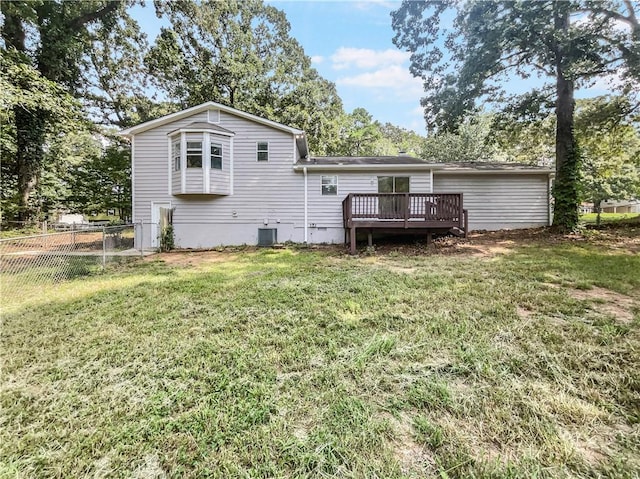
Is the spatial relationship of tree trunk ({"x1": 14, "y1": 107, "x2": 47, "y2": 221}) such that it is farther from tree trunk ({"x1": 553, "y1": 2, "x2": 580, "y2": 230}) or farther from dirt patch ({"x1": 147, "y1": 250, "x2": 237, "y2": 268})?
tree trunk ({"x1": 553, "y1": 2, "x2": 580, "y2": 230})

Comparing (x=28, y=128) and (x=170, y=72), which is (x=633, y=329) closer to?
(x=28, y=128)

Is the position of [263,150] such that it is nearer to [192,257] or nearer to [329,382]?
[192,257]

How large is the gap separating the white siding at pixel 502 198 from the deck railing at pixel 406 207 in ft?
12.5

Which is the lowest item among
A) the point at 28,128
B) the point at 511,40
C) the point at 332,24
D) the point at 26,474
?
the point at 26,474

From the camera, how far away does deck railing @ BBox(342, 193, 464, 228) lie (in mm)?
8945

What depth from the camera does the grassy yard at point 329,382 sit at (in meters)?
1.82

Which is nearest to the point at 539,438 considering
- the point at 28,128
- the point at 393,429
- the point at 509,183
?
the point at 393,429

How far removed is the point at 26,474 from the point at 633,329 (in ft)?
18.3

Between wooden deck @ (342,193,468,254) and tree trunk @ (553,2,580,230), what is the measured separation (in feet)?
14.1

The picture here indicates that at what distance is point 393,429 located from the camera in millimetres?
2031

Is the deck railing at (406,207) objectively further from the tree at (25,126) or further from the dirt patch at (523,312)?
the tree at (25,126)

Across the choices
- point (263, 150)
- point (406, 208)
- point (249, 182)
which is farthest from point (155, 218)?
point (406, 208)

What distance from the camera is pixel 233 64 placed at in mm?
18969

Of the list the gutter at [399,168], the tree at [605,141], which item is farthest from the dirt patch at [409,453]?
the tree at [605,141]
